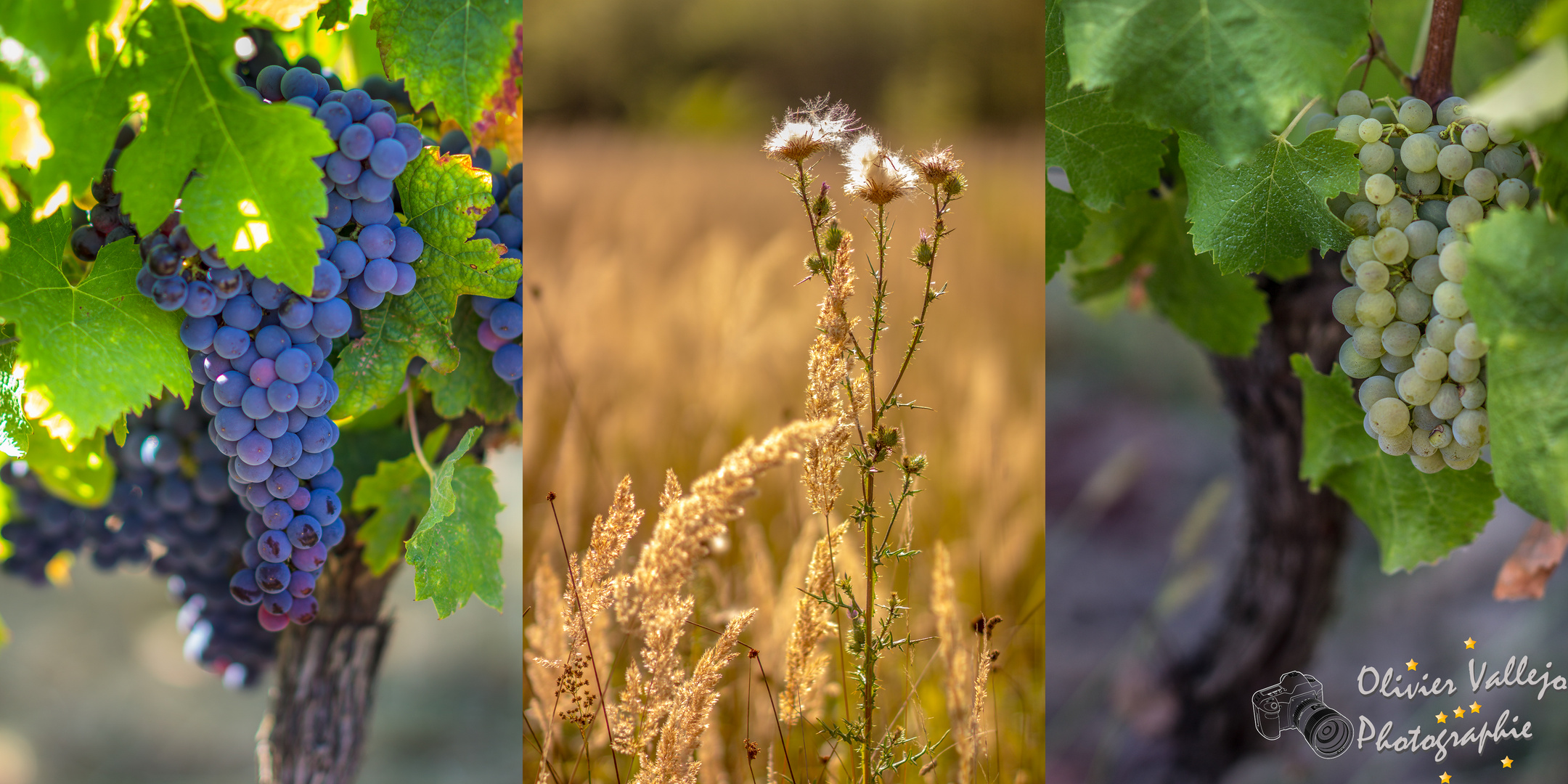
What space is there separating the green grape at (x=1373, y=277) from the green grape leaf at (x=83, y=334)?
0.78m

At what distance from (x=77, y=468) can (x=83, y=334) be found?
0.97 feet

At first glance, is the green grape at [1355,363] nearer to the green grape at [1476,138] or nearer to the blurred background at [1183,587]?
the green grape at [1476,138]

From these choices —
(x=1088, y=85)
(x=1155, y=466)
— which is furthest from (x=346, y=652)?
(x=1155, y=466)

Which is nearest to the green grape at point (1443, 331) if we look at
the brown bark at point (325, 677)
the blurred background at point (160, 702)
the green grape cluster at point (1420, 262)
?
the green grape cluster at point (1420, 262)

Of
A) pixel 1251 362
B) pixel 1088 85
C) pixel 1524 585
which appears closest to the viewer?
pixel 1088 85

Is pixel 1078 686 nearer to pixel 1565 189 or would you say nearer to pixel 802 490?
pixel 802 490

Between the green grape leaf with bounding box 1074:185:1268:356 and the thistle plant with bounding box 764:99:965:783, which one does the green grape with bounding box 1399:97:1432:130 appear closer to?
the green grape leaf with bounding box 1074:185:1268:356

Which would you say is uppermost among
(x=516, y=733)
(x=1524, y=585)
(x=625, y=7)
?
(x=625, y=7)

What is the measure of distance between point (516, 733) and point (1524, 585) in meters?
1.43

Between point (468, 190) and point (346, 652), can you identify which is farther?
point (346, 652)

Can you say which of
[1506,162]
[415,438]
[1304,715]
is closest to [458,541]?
[415,438]

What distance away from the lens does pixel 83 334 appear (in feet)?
1.91

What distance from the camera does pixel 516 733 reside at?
1.62 meters

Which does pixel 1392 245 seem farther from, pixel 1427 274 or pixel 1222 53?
pixel 1222 53
